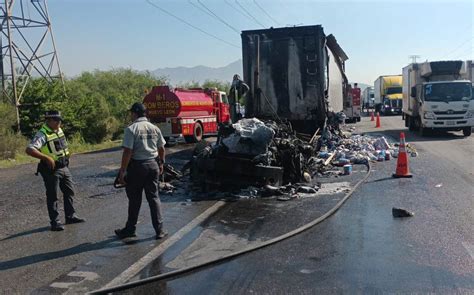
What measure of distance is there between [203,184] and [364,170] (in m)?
4.34

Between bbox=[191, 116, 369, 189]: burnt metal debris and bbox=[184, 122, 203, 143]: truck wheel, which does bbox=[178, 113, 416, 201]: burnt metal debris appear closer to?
bbox=[191, 116, 369, 189]: burnt metal debris

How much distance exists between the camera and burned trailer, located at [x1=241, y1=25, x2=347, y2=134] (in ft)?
42.5

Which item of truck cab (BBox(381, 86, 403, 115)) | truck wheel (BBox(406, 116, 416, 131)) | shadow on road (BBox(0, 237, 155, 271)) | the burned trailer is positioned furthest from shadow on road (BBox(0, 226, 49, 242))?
truck cab (BBox(381, 86, 403, 115))

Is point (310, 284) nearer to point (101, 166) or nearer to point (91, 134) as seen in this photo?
point (101, 166)

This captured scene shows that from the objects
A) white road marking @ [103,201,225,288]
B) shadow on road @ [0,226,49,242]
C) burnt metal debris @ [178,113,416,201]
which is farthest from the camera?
burnt metal debris @ [178,113,416,201]

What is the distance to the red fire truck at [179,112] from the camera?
20.8 metres

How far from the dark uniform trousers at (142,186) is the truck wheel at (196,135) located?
15.9 metres

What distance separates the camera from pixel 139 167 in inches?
243

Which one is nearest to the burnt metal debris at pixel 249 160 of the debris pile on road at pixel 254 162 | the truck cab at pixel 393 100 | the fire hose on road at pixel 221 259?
the debris pile on road at pixel 254 162

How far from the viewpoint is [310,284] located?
4496mm

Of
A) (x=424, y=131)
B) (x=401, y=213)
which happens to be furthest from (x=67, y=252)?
(x=424, y=131)

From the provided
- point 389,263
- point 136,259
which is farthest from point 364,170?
point 136,259

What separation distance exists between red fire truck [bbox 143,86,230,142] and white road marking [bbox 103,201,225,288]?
1322 cm

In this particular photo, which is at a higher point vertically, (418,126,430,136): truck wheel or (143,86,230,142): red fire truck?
(143,86,230,142): red fire truck
